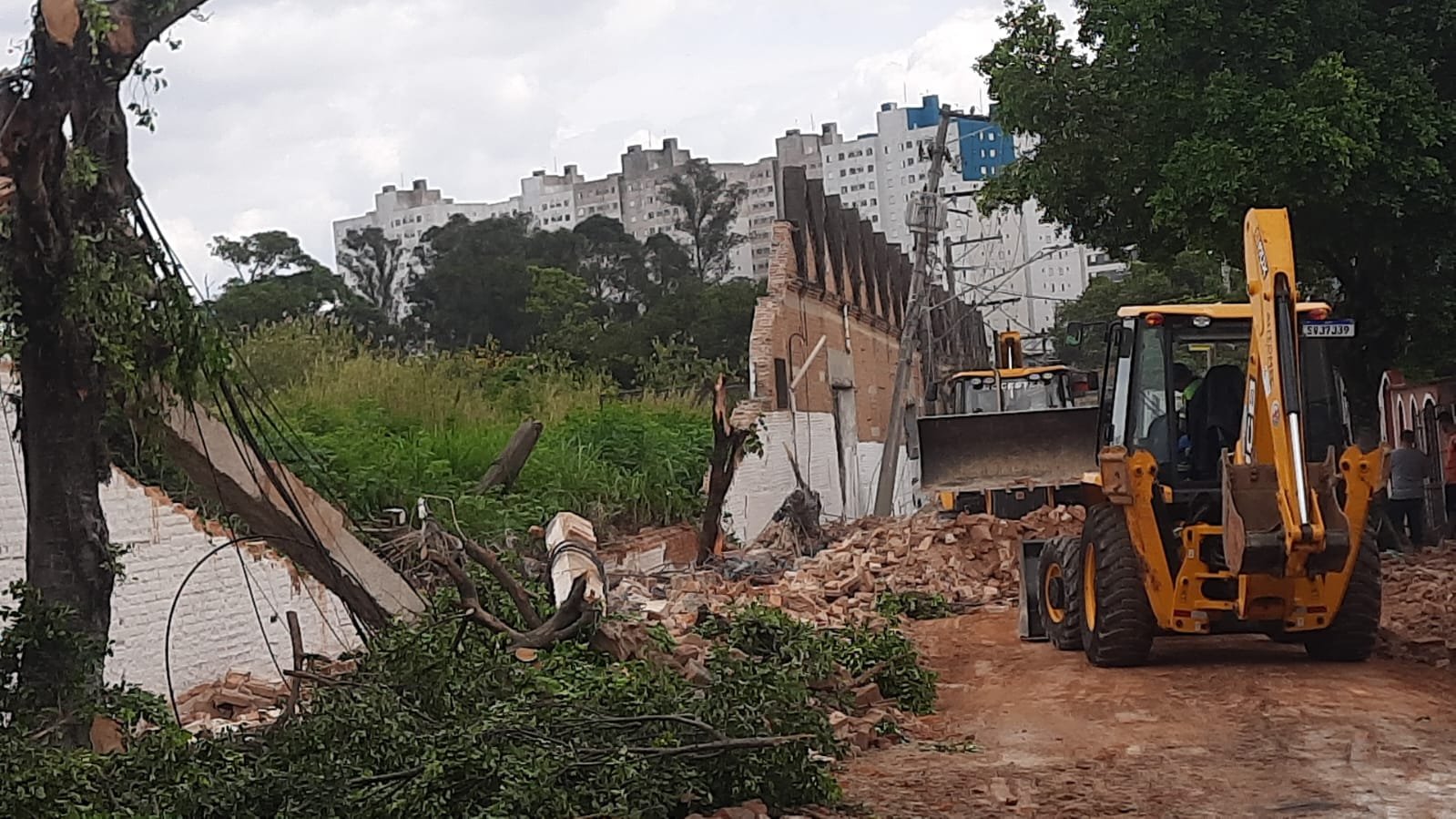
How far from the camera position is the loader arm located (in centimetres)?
942

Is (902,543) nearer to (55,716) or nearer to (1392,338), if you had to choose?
(1392,338)

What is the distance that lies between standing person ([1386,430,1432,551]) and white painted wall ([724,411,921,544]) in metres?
5.67

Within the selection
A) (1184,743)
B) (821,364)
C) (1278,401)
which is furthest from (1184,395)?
(821,364)

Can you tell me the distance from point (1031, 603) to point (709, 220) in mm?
59704

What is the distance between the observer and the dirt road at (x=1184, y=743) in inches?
285

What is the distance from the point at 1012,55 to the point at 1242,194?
143 inches

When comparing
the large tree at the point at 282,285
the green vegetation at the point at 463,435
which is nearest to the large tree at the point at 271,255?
the large tree at the point at 282,285

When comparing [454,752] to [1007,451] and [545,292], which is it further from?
[545,292]

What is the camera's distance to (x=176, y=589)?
11.1m

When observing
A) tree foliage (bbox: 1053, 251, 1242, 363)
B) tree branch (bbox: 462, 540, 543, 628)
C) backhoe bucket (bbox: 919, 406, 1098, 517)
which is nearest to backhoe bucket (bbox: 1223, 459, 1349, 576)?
tree branch (bbox: 462, 540, 543, 628)

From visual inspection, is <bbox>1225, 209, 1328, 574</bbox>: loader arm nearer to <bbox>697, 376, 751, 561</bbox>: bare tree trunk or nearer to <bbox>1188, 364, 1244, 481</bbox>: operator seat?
<bbox>1188, 364, 1244, 481</bbox>: operator seat

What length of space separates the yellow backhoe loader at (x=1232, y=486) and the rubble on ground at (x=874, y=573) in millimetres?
4019

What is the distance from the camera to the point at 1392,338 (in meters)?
17.1

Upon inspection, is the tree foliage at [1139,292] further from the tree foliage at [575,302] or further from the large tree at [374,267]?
the large tree at [374,267]
